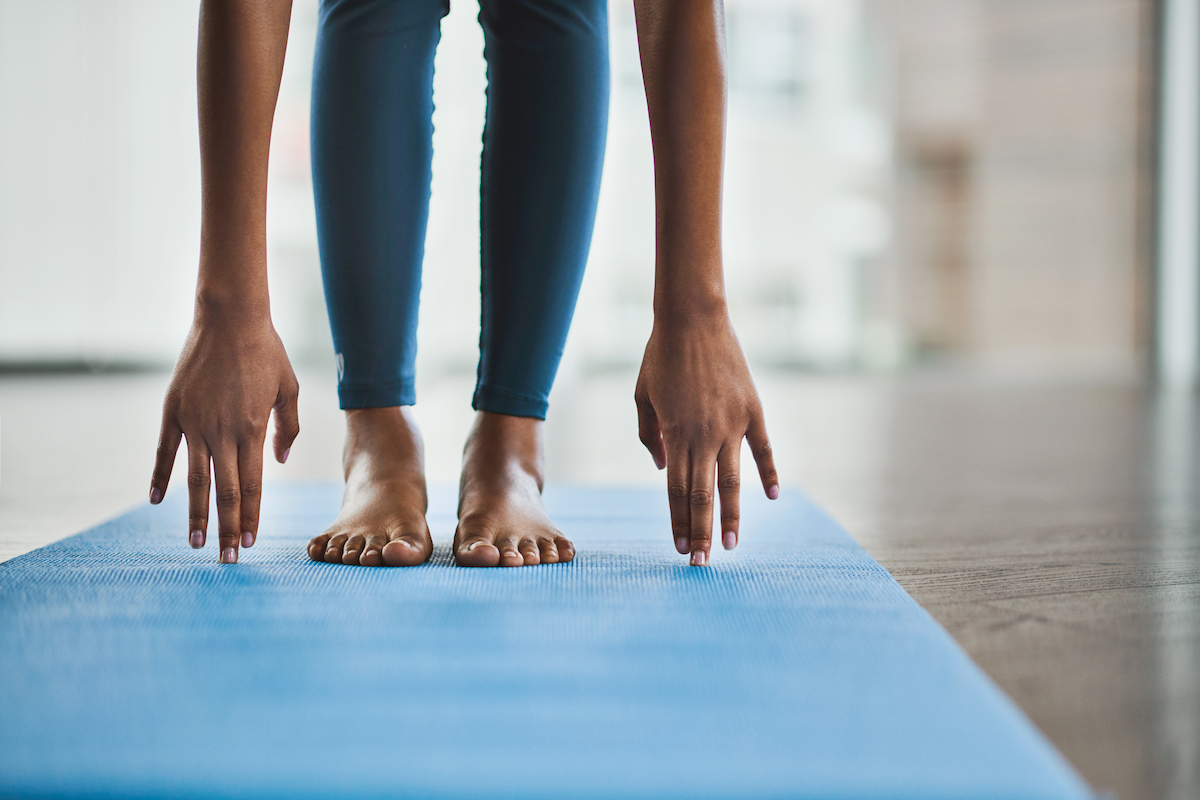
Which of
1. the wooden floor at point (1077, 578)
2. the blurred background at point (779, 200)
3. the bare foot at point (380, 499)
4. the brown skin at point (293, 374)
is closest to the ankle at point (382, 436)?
the bare foot at point (380, 499)

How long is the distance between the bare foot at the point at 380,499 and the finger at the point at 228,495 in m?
0.08

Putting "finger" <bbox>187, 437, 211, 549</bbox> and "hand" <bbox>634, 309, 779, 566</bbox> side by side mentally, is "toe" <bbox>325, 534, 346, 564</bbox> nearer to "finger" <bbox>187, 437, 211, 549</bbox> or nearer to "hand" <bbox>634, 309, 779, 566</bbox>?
"finger" <bbox>187, 437, 211, 549</bbox>

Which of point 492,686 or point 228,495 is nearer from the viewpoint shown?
point 492,686

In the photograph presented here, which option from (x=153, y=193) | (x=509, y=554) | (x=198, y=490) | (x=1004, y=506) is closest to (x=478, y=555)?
(x=509, y=554)

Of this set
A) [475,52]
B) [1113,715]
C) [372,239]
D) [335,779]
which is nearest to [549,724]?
[335,779]

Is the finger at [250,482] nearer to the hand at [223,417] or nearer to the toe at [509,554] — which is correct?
the hand at [223,417]

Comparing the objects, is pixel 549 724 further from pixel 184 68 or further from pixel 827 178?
pixel 827 178

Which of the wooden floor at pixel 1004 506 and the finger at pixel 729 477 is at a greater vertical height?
the finger at pixel 729 477

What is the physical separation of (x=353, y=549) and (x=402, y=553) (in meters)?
0.05

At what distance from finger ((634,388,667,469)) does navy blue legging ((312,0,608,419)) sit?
0.67 feet

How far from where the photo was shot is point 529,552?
2.84 feet

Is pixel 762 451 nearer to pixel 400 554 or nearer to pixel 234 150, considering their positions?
pixel 400 554

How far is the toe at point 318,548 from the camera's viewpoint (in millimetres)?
871

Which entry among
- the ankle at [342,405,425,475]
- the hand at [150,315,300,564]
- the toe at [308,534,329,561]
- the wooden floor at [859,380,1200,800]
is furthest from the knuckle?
the wooden floor at [859,380,1200,800]
